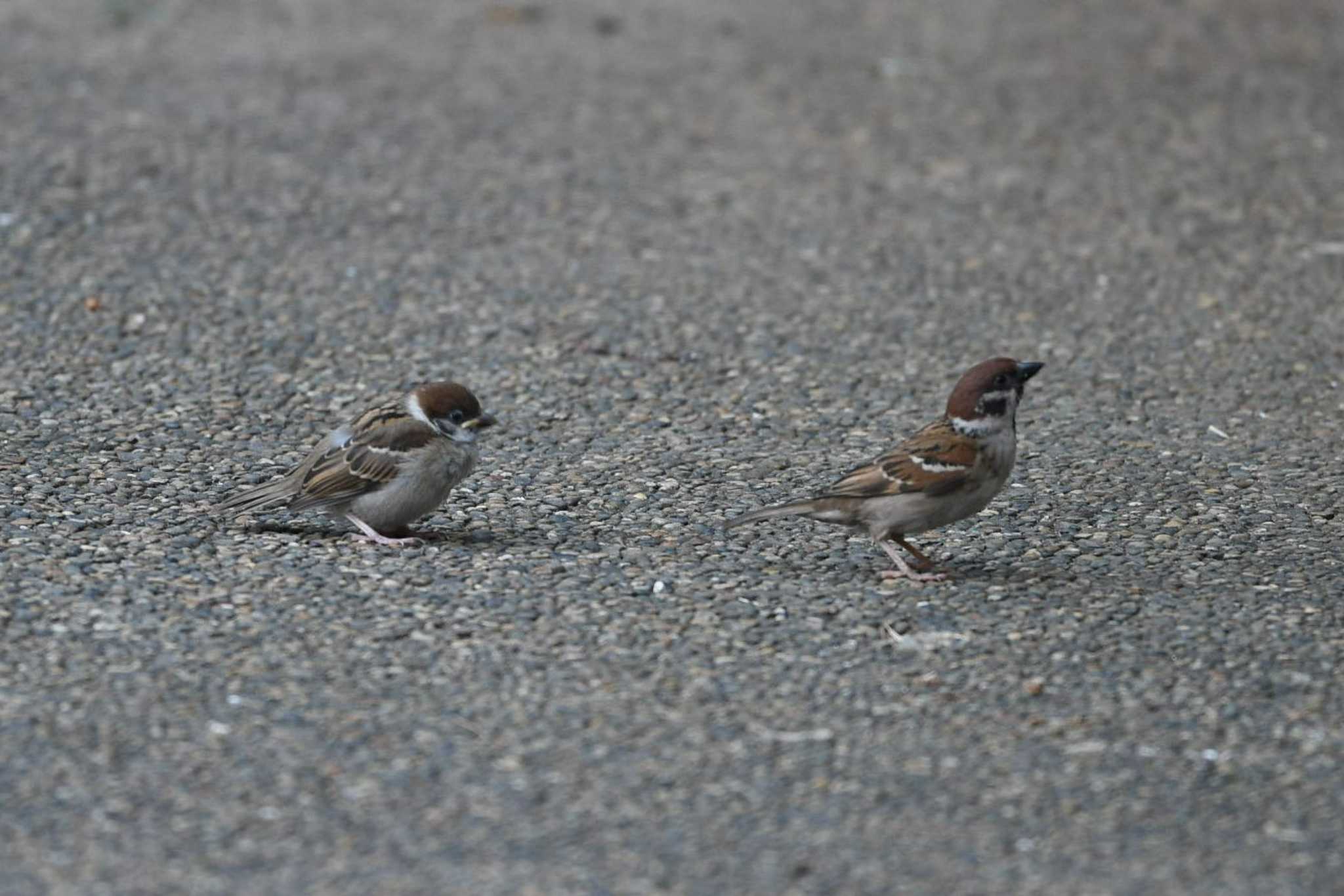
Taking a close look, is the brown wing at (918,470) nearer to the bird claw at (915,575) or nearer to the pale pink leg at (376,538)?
the bird claw at (915,575)

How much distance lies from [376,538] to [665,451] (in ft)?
4.51

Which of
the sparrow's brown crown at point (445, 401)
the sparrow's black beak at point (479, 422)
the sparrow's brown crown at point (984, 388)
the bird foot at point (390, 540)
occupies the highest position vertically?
the sparrow's brown crown at point (984, 388)

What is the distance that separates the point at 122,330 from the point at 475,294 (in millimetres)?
1561

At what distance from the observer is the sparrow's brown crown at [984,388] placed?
5574 millimetres

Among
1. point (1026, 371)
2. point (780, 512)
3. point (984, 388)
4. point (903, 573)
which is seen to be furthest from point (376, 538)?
point (1026, 371)

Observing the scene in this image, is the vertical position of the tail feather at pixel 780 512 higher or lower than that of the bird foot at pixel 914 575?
higher

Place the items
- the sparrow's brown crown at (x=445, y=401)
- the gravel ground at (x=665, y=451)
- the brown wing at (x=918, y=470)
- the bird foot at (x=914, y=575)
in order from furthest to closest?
1. the sparrow's brown crown at (x=445, y=401)
2. the bird foot at (x=914, y=575)
3. the brown wing at (x=918, y=470)
4. the gravel ground at (x=665, y=451)

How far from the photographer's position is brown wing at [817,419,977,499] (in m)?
5.46

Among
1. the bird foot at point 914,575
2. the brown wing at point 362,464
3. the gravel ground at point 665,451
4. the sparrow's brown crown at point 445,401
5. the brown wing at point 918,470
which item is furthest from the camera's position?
the sparrow's brown crown at point 445,401

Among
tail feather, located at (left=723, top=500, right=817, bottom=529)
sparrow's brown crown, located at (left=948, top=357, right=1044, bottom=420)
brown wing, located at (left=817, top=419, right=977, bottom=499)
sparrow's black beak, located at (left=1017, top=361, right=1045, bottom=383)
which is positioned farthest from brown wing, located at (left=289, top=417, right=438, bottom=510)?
sparrow's black beak, located at (left=1017, top=361, right=1045, bottom=383)

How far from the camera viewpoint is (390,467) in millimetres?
5660

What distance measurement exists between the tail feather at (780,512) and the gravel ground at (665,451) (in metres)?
0.20

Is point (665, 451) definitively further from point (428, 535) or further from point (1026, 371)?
point (1026, 371)

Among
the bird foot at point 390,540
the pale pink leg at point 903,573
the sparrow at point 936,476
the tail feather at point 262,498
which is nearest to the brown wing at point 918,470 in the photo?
the sparrow at point 936,476
